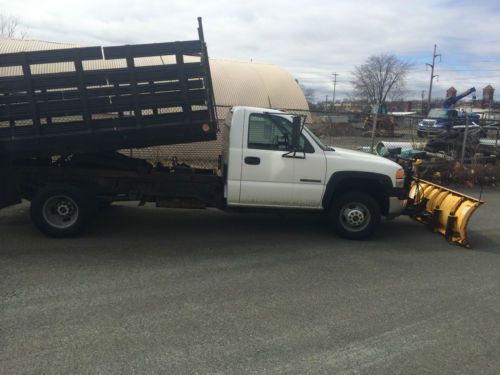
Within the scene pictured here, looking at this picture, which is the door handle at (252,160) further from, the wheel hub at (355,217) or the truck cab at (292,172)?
the wheel hub at (355,217)

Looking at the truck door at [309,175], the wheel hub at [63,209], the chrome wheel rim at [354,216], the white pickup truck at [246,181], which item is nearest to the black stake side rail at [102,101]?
the white pickup truck at [246,181]

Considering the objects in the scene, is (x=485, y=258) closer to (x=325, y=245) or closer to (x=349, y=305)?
(x=325, y=245)

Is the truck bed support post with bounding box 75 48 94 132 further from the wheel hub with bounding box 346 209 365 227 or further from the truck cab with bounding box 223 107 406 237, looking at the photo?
the wheel hub with bounding box 346 209 365 227

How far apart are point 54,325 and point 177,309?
106 centimetres

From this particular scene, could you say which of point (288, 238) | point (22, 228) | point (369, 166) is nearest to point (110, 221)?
point (22, 228)

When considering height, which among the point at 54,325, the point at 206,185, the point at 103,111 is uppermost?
the point at 103,111

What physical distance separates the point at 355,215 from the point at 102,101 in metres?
3.98

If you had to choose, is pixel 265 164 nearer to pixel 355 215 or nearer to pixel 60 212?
pixel 355 215

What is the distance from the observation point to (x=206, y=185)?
21.5 ft

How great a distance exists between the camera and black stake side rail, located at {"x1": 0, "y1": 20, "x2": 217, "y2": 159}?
5.82 m

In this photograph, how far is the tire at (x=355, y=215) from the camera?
21.8 ft

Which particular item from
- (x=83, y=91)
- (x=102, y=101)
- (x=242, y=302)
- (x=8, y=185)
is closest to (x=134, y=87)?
(x=102, y=101)

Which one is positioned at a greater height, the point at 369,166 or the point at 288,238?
the point at 369,166

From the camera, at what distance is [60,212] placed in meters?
6.29
